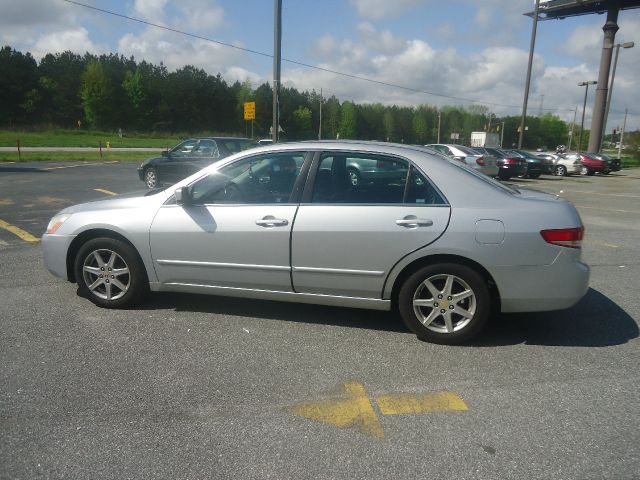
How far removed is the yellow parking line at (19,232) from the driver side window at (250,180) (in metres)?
4.31

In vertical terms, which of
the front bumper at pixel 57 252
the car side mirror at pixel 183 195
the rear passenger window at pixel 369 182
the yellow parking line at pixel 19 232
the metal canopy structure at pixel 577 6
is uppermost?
the metal canopy structure at pixel 577 6

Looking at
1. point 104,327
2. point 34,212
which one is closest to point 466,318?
point 104,327

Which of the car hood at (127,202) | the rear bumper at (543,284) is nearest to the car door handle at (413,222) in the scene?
the rear bumper at (543,284)

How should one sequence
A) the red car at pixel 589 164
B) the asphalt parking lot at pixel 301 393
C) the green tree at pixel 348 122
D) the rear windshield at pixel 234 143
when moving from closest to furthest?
the asphalt parking lot at pixel 301 393
the rear windshield at pixel 234 143
the red car at pixel 589 164
the green tree at pixel 348 122

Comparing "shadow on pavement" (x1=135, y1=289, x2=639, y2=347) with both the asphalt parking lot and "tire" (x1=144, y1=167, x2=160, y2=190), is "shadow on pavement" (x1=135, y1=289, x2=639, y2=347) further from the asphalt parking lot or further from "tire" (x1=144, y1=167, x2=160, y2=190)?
"tire" (x1=144, y1=167, x2=160, y2=190)

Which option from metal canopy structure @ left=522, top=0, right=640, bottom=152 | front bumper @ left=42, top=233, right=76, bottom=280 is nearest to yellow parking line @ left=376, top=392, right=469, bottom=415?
front bumper @ left=42, top=233, right=76, bottom=280

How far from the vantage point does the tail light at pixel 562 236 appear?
3.59 meters

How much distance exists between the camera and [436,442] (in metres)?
2.59

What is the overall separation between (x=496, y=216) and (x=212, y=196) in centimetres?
230

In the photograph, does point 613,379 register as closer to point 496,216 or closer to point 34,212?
point 496,216

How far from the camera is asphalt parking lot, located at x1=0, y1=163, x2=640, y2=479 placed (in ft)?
7.94

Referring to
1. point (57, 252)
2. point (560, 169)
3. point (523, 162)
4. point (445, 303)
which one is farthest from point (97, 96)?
point (445, 303)

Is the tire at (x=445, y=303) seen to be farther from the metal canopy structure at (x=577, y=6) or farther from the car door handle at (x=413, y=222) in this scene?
the metal canopy structure at (x=577, y=6)

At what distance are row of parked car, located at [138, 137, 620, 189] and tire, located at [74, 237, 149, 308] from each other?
2049 millimetres
